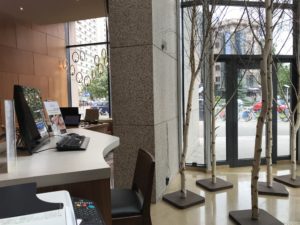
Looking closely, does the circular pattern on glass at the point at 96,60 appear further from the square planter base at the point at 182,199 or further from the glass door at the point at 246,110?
the square planter base at the point at 182,199

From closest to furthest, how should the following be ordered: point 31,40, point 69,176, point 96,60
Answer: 1. point 69,176
2. point 31,40
3. point 96,60

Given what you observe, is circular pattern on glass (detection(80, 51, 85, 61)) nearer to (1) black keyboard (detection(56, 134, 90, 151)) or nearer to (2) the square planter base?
(2) the square planter base

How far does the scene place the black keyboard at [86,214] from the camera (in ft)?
2.74

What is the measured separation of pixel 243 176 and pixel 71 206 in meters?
4.29

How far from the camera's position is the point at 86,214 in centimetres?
89

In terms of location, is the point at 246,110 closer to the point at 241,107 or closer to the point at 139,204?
the point at 241,107

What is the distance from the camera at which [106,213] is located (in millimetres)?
1304

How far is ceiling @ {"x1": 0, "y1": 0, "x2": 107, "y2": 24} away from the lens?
613cm

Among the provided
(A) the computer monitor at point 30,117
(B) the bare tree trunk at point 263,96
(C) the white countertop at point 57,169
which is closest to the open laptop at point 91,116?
(B) the bare tree trunk at point 263,96

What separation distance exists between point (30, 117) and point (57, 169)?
571mm

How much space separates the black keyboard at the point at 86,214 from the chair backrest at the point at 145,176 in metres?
0.65

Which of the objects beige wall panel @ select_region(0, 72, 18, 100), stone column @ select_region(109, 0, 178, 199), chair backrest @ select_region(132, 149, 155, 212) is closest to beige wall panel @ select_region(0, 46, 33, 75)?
beige wall panel @ select_region(0, 72, 18, 100)

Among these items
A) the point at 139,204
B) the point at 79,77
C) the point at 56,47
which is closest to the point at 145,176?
the point at 139,204

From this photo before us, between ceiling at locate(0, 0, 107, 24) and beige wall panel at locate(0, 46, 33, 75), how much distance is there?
35.9 inches
